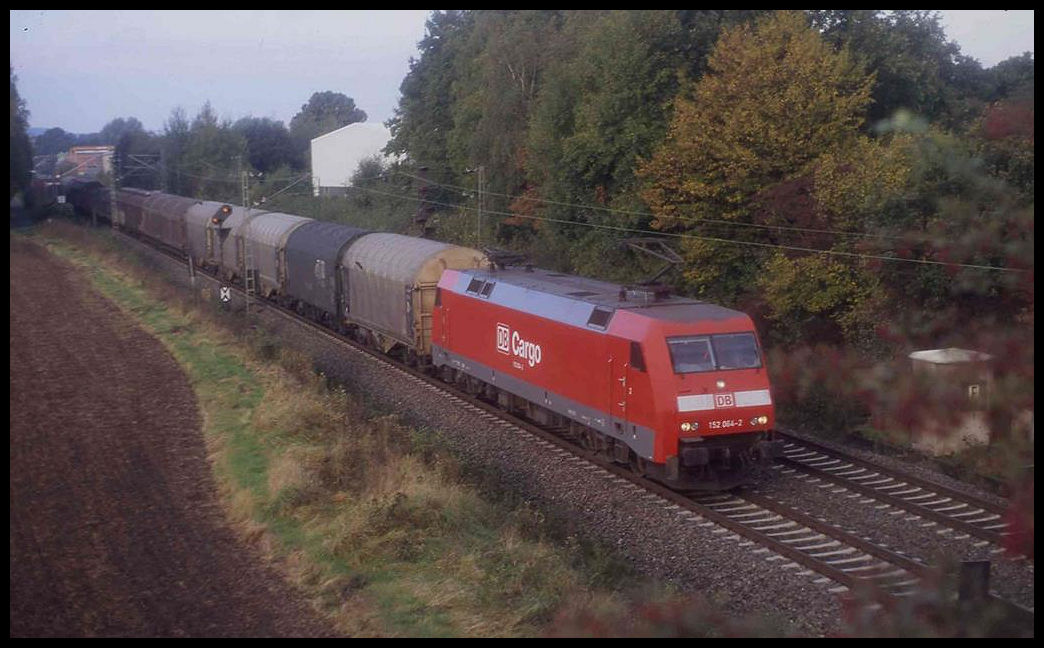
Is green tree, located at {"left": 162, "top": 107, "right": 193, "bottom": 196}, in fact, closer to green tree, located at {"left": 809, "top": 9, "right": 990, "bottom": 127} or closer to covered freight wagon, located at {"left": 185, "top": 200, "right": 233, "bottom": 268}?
covered freight wagon, located at {"left": 185, "top": 200, "right": 233, "bottom": 268}

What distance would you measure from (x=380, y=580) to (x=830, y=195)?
15934 mm

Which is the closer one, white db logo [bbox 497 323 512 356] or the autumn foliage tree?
white db logo [bbox 497 323 512 356]

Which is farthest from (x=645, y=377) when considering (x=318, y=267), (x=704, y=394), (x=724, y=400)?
(x=318, y=267)

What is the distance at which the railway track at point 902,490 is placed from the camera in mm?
12109

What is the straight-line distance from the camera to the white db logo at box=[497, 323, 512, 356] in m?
17.1

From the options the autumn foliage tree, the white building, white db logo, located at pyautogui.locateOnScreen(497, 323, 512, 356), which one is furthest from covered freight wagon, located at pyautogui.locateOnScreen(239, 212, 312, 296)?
the white building

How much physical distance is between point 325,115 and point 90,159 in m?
47.4

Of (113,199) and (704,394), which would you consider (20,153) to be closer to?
(704,394)

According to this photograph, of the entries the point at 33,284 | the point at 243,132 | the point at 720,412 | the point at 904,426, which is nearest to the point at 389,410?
the point at 720,412

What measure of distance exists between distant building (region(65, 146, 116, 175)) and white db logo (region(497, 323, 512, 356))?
145ft

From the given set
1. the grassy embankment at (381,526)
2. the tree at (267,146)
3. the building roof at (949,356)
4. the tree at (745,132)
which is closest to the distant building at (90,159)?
the tree at (267,146)

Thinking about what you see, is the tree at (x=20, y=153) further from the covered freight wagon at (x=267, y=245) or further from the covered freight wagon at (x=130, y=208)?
the covered freight wagon at (x=130, y=208)

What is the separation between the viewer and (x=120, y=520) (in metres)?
10.9

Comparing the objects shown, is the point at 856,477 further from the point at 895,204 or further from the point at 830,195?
the point at 830,195
